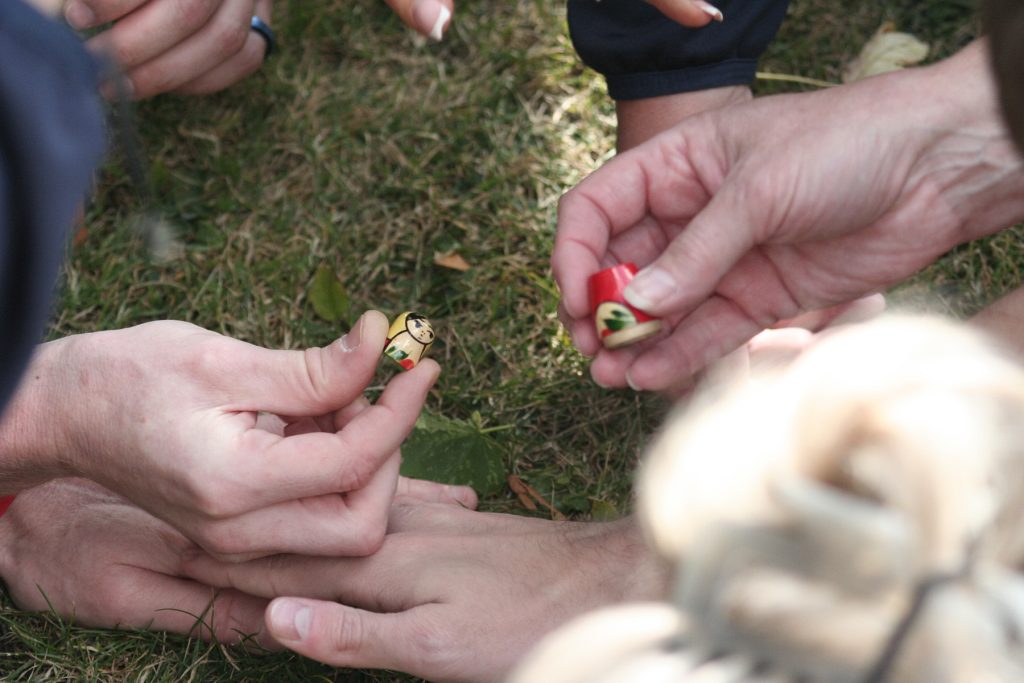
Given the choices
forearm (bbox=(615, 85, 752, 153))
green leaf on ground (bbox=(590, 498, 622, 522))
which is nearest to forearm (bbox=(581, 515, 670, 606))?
green leaf on ground (bbox=(590, 498, 622, 522))

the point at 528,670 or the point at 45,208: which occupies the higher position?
the point at 45,208

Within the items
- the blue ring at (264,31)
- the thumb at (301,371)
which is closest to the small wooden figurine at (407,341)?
the thumb at (301,371)

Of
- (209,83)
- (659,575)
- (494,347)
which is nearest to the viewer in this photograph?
(659,575)

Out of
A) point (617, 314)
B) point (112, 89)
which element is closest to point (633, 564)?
point (617, 314)

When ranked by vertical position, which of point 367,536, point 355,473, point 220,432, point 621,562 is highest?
point 220,432

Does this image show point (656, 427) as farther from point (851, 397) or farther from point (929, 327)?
point (851, 397)

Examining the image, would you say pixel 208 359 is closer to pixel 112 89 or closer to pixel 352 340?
pixel 352 340

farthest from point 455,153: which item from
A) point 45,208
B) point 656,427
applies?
point 45,208
